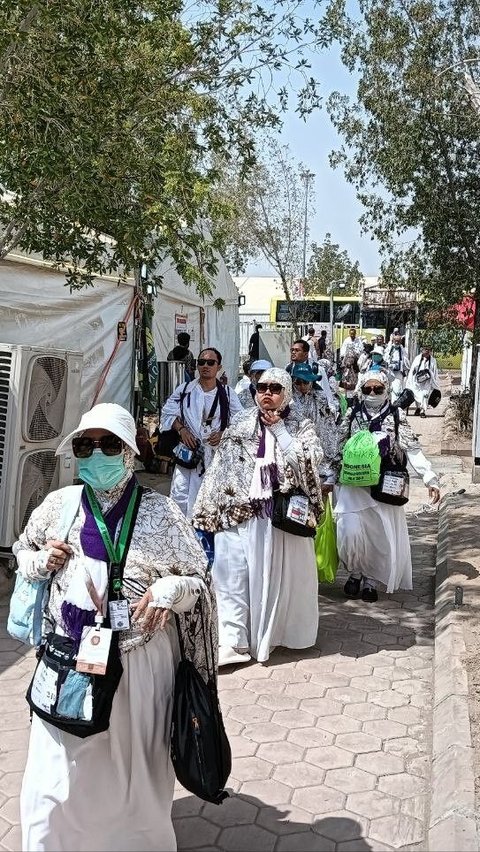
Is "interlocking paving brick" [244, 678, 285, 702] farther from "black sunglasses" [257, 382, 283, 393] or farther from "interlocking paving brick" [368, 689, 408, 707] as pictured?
"black sunglasses" [257, 382, 283, 393]

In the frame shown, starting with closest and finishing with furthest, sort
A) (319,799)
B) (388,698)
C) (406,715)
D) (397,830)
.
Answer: (397,830), (319,799), (406,715), (388,698)

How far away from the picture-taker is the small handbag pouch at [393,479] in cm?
642

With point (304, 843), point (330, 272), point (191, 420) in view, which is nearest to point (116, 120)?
point (191, 420)

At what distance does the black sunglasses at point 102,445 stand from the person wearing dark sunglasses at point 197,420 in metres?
3.87

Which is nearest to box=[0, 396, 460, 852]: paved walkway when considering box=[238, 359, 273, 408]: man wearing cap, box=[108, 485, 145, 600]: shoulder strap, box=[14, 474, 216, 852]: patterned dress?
box=[14, 474, 216, 852]: patterned dress

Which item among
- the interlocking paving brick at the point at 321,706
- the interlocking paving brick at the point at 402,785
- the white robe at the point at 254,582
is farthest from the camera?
the white robe at the point at 254,582

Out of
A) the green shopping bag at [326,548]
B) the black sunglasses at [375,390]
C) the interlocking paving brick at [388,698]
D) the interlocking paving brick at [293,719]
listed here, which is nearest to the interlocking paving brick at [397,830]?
the interlocking paving brick at [293,719]

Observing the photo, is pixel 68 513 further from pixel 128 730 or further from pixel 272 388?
pixel 272 388

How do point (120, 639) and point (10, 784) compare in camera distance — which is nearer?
point (120, 639)

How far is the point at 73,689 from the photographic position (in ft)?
9.11

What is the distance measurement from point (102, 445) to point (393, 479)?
385 cm

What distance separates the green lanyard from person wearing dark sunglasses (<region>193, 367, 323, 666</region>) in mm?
2343

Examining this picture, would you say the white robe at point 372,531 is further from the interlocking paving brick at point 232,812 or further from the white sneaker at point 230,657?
the interlocking paving brick at point 232,812

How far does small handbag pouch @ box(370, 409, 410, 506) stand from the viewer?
642cm
